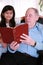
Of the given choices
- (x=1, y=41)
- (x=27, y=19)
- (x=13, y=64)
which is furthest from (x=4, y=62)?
(x=27, y=19)

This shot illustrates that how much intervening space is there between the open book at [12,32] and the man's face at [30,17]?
0.59ft

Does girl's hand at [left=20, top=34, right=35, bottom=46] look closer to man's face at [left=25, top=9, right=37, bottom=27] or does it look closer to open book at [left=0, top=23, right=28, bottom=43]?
open book at [left=0, top=23, right=28, bottom=43]

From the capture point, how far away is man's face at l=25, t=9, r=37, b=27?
2065 mm

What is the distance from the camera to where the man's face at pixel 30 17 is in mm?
2065

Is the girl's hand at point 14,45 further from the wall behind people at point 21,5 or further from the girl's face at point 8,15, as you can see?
the wall behind people at point 21,5

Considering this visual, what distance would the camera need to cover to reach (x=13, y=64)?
6.57 feet

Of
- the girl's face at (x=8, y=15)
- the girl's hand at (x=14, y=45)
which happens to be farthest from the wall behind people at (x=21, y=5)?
the girl's hand at (x=14, y=45)

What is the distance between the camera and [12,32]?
5.80ft

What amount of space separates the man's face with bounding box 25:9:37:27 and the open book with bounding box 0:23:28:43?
18 cm

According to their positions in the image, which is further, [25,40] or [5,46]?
[5,46]

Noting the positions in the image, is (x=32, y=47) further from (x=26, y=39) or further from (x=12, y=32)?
(x=12, y=32)

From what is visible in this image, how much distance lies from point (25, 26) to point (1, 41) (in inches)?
13.2

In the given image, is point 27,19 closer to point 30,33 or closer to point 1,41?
point 30,33

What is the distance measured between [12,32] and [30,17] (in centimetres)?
40
